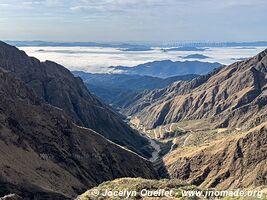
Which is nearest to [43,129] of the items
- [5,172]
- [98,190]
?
[5,172]

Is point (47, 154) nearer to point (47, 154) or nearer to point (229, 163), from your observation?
point (47, 154)

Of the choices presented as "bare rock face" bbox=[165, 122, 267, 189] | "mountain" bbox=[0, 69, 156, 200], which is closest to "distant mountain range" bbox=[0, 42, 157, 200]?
"mountain" bbox=[0, 69, 156, 200]

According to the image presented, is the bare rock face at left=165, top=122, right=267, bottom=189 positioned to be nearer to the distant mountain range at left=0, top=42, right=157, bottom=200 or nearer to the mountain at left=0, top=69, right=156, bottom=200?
the distant mountain range at left=0, top=42, right=157, bottom=200

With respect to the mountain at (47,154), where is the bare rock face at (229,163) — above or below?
below

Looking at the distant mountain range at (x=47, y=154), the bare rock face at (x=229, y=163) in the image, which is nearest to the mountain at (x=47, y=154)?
the distant mountain range at (x=47, y=154)

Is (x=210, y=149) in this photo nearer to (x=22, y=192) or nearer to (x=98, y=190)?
(x=22, y=192)

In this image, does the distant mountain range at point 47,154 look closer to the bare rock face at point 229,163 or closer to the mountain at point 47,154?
the mountain at point 47,154
